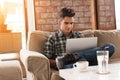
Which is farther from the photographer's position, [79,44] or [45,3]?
[45,3]

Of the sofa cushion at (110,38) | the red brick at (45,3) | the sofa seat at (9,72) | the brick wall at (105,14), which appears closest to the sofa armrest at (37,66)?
the sofa seat at (9,72)

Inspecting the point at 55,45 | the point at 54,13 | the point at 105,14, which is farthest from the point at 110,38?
the point at 105,14

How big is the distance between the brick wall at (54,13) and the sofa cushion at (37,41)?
1.42 m

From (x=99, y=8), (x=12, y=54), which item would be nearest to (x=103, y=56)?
(x=12, y=54)

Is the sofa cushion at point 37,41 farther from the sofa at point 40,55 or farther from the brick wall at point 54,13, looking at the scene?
the brick wall at point 54,13

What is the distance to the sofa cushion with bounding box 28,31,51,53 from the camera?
2.38 metres

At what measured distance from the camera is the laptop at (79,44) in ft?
6.33

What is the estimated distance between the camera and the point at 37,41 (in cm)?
239

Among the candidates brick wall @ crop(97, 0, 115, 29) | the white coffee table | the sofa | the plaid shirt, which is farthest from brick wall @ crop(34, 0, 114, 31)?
the white coffee table

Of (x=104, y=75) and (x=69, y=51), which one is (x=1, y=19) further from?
(x=104, y=75)

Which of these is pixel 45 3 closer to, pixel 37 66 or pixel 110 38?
pixel 110 38

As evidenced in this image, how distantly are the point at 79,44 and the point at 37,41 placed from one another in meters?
0.60

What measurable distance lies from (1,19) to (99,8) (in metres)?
1.87

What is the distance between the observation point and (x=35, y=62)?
1.88 meters
